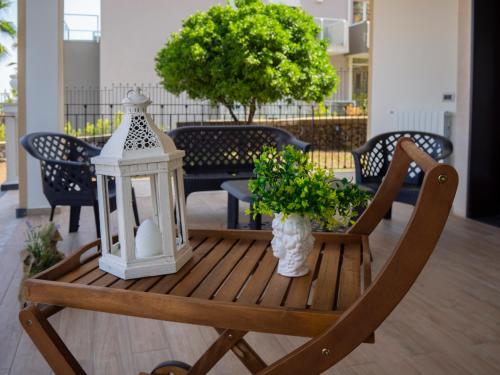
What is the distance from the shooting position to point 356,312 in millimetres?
1193

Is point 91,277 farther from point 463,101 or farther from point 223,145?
point 463,101

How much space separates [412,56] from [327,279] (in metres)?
5.17

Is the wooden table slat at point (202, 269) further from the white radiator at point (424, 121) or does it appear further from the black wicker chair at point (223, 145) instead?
the white radiator at point (424, 121)

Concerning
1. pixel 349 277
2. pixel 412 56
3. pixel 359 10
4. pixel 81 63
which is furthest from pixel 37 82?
pixel 359 10

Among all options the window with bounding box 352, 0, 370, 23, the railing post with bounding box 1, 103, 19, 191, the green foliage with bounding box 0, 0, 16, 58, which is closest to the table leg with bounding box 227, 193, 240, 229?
the railing post with bounding box 1, 103, 19, 191

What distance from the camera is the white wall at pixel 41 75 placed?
5.49 meters

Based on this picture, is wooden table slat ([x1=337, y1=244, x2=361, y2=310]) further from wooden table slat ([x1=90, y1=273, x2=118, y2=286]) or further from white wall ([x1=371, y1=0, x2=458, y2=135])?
white wall ([x1=371, y1=0, x2=458, y2=135])

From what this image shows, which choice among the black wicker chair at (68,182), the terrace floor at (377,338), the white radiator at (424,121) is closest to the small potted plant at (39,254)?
the terrace floor at (377,338)

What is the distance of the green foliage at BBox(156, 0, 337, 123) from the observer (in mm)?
9594

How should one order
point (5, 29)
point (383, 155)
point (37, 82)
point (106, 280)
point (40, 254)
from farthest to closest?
point (5, 29), point (37, 82), point (383, 155), point (40, 254), point (106, 280)

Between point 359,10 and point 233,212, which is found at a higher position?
point 359,10

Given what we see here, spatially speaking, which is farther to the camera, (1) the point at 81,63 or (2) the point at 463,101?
(1) the point at 81,63

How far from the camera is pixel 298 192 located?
149 cm

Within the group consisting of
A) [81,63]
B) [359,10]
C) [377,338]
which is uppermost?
[359,10]
